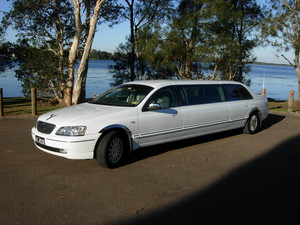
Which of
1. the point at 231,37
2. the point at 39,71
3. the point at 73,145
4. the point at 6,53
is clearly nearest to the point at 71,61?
the point at 39,71

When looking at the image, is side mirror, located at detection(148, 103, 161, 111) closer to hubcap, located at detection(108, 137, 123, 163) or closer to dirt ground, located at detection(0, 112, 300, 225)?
hubcap, located at detection(108, 137, 123, 163)

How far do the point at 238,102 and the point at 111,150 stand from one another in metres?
4.09

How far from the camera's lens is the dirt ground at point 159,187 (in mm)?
3809

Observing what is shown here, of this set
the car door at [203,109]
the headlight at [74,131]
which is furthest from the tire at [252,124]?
the headlight at [74,131]

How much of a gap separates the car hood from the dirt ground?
0.83 meters

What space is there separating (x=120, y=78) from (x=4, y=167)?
14.3 m

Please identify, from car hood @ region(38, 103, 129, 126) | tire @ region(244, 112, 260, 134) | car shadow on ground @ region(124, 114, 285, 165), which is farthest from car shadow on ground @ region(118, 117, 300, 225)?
tire @ region(244, 112, 260, 134)

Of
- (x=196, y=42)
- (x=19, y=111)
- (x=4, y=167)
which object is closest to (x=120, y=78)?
(x=196, y=42)

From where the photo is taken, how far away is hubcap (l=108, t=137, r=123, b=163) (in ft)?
18.1

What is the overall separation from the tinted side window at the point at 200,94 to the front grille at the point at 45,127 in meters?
2.74

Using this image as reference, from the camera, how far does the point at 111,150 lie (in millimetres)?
5547

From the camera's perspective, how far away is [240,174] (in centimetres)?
542

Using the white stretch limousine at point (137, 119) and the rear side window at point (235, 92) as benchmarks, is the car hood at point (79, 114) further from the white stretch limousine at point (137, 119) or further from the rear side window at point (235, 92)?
the rear side window at point (235, 92)

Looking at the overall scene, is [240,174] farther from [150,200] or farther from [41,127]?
[41,127]
